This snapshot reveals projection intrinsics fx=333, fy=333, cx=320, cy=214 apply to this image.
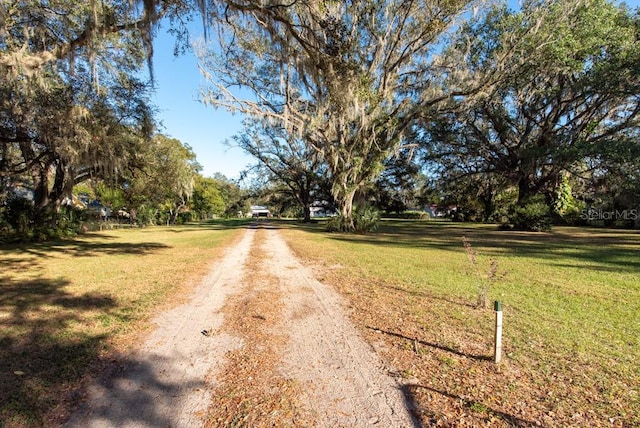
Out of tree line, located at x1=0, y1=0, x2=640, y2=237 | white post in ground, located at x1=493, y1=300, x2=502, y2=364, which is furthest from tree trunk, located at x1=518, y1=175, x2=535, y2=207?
white post in ground, located at x1=493, y1=300, x2=502, y2=364

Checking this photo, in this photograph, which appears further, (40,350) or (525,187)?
(525,187)

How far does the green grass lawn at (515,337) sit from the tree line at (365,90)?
16.8 feet

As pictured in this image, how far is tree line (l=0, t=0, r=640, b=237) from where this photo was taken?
755 cm

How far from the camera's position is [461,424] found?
2393mm

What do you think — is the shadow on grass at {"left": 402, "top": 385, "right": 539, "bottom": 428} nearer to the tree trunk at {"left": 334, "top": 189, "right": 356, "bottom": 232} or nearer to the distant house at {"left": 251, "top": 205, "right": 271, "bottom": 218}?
the tree trunk at {"left": 334, "top": 189, "right": 356, "bottom": 232}

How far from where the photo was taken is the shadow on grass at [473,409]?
7.88 feet

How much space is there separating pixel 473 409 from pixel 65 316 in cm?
519

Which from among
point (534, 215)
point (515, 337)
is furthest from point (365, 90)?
point (534, 215)

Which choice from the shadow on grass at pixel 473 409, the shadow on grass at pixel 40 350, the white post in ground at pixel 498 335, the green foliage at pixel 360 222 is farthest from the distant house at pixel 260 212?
the shadow on grass at pixel 473 409

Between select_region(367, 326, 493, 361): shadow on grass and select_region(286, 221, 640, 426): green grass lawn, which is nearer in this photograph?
select_region(286, 221, 640, 426): green grass lawn

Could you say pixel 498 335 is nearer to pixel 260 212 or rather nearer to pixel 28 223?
pixel 28 223

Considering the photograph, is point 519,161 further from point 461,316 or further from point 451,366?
point 451,366

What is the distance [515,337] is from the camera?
12.9ft

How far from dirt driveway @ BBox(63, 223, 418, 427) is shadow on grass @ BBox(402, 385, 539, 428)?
0.34 feet
